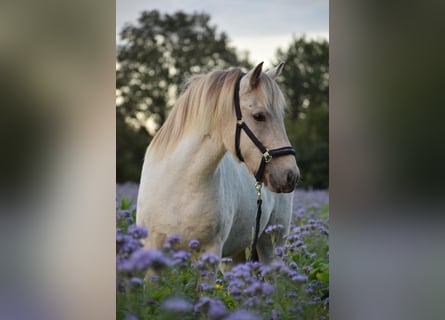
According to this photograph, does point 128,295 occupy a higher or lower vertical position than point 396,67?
lower

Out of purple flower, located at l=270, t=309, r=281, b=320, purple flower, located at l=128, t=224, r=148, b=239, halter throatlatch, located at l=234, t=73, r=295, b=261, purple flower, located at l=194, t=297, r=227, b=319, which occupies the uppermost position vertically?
halter throatlatch, located at l=234, t=73, r=295, b=261

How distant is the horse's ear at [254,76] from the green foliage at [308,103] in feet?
0.63

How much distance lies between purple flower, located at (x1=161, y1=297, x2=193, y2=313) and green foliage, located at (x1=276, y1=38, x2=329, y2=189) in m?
0.88

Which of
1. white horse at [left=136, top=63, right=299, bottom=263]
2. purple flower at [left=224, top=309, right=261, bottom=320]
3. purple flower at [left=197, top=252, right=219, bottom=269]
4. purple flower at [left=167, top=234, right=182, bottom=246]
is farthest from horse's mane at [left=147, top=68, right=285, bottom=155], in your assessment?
purple flower at [left=224, top=309, right=261, bottom=320]

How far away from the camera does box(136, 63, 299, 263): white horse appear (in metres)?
3.12

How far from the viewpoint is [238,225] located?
3.29 metres

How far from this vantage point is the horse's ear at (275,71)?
322 centimetres

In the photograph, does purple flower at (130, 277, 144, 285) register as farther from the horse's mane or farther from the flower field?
the horse's mane

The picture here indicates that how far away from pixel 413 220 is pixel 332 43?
3.52 feet

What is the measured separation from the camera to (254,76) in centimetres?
311

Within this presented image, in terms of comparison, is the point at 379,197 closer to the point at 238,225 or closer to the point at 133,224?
the point at 238,225

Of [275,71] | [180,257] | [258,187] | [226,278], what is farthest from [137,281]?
[275,71]

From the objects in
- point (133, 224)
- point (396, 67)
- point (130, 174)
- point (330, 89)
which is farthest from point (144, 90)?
point (396, 67)

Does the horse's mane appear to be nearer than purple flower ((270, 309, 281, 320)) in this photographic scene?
Yes
